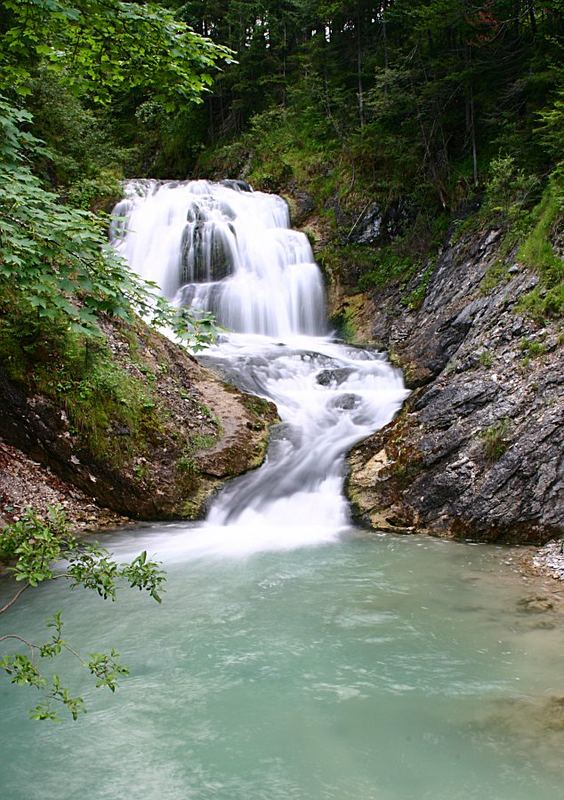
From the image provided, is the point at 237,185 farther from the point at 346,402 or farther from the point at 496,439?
the point at 496,439

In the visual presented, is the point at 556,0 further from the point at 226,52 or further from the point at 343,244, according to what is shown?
the point at 226,52

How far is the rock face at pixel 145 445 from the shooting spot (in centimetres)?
Result: 773

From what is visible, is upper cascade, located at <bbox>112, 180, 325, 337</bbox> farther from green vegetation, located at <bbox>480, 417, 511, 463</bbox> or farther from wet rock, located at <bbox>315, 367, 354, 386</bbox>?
green vegetation, located at <bbox>480, 417, 511, 463</bbox>

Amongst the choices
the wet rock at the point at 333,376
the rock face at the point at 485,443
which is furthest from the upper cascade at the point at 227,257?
the rock face at the point at 485,443

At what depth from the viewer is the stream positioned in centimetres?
325

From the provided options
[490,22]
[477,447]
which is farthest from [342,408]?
[490,22]

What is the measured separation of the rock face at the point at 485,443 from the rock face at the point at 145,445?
2.04 metres

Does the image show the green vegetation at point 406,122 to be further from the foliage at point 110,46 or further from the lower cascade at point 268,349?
the foliage at point 110,46

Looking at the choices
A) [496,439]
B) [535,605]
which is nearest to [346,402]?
[496,439]

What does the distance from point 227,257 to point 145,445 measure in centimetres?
866

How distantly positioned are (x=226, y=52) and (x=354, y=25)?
19446mm

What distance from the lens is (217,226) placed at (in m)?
16.3

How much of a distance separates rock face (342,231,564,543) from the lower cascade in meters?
0.76

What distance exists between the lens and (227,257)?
1574 cm
